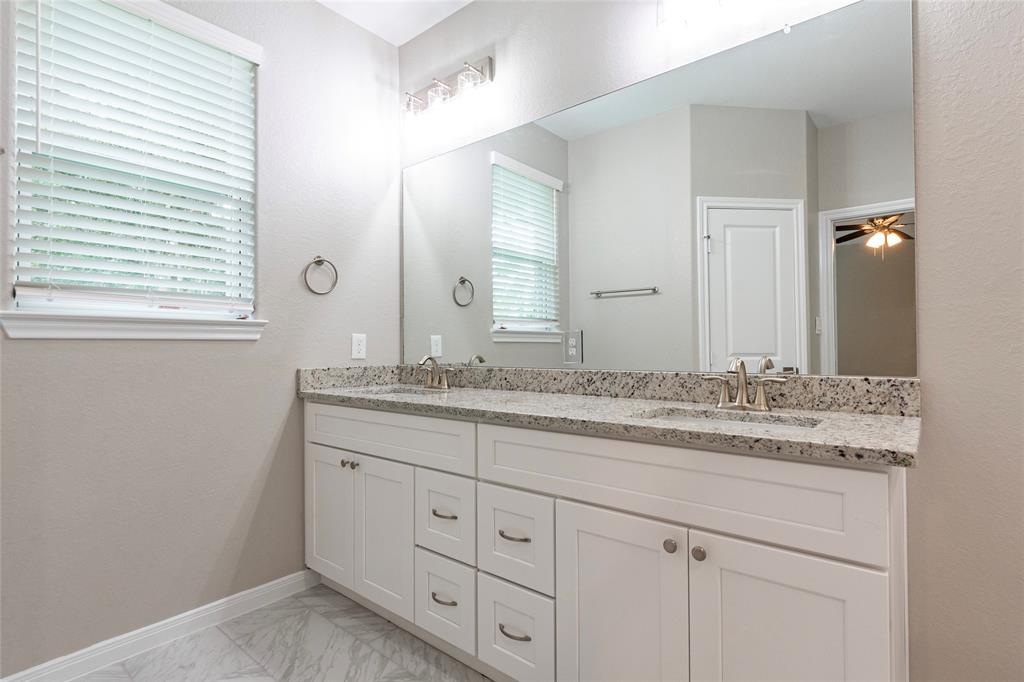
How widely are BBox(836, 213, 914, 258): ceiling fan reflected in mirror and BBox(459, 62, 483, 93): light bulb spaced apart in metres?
1.63

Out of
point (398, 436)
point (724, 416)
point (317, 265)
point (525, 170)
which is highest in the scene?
point (525, 170)

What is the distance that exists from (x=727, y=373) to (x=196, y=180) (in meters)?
2.00

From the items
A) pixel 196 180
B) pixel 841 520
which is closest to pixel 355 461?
pixel 196 180

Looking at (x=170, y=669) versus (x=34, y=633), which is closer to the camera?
(x=34, y=633)

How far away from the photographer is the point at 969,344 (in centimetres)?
127

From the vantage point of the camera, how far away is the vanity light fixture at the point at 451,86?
231 centimetres

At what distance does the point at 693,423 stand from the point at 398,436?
995mm

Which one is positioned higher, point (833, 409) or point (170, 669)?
point (833, 409)

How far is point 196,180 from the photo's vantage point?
1935mm

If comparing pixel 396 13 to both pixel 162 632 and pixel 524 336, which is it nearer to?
pixel 524 336

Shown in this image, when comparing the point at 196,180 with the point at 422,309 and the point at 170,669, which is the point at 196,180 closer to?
the point at 422,309

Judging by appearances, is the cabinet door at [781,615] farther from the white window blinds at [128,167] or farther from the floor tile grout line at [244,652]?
the white window blinds at [128,167]

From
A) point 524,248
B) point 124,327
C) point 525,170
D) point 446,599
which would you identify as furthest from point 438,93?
point 446,599

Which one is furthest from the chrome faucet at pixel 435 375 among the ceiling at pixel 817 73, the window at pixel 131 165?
the ceiling at pixel 817 73
